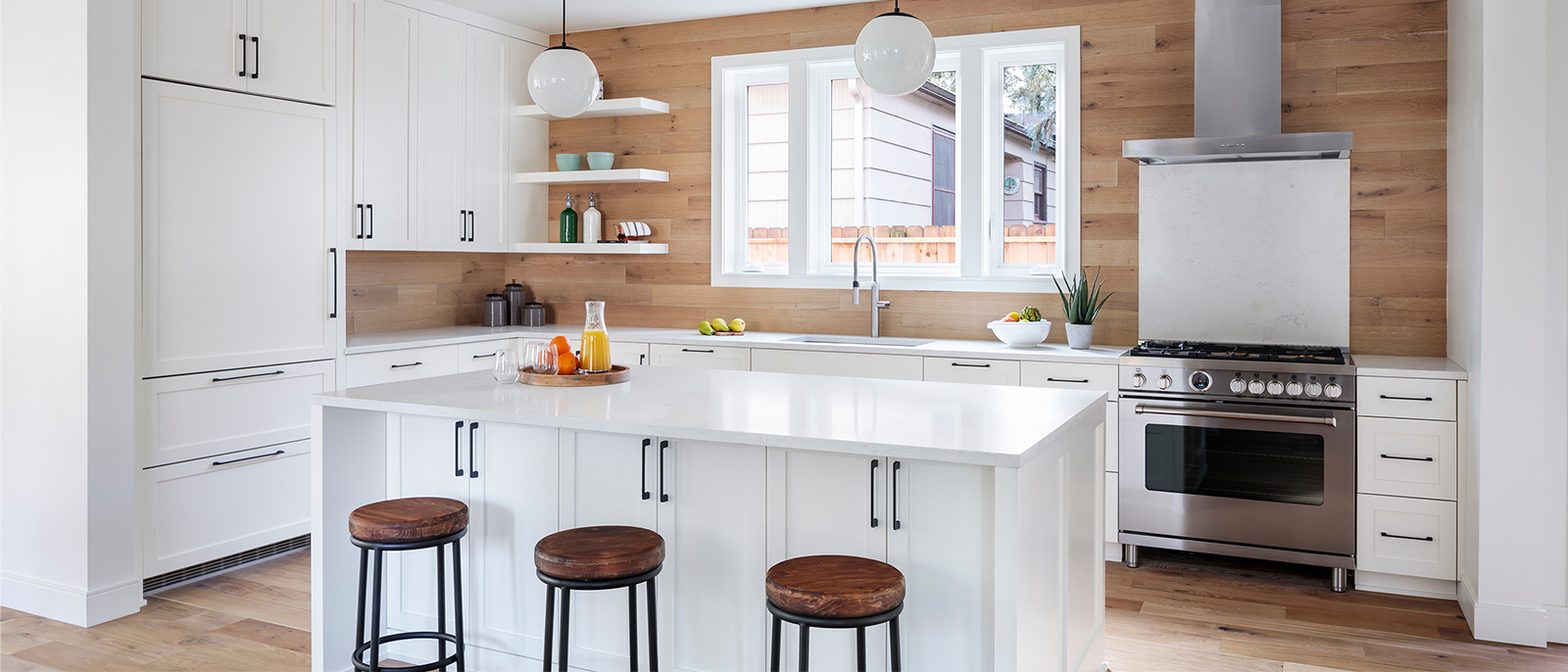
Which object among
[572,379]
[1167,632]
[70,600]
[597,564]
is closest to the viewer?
[597,564]

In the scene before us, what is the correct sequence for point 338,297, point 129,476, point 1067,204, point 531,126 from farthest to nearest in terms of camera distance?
point 531,126, point 1067,204, point 338,297, point 129,476

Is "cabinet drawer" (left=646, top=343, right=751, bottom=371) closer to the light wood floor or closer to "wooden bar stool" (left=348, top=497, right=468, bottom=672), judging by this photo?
the light wood floor

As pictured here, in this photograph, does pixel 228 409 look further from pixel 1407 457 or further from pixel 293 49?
pixel 1407 457

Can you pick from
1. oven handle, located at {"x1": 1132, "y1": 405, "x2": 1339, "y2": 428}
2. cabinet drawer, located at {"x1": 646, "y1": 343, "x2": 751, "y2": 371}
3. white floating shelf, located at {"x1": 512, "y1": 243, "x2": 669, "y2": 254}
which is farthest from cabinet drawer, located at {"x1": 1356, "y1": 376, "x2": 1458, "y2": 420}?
white floating shelf, located at {"x1": 512, "y1": 243, "x2": 669, "y2": 254}

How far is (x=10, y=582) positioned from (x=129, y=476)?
0.60 m

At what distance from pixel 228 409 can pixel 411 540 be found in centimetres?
180

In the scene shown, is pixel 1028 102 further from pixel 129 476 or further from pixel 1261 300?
pixel 129 476

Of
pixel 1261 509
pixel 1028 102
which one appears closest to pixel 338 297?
pixel 1028 102

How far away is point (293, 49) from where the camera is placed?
413 cm

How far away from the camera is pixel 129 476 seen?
357 cm

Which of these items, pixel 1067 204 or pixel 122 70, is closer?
pixel 122 70

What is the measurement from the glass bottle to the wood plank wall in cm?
225

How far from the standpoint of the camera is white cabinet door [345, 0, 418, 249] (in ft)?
15.2

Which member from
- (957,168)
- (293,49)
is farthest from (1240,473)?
(293,49)
